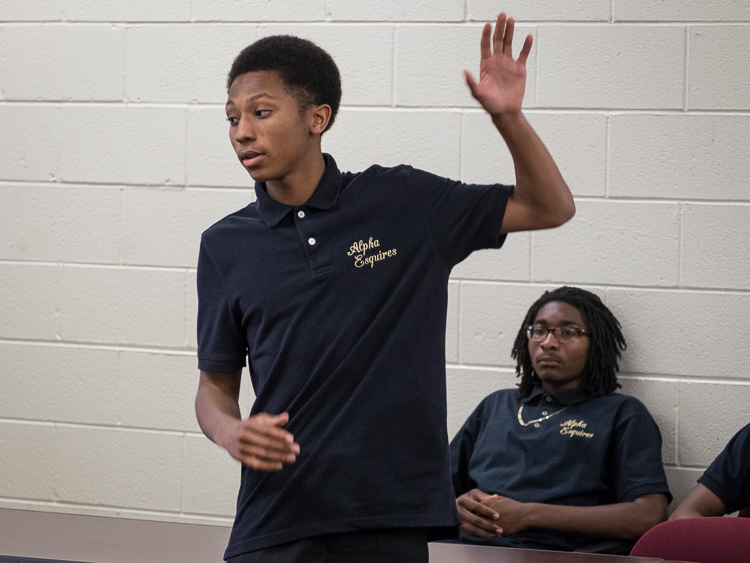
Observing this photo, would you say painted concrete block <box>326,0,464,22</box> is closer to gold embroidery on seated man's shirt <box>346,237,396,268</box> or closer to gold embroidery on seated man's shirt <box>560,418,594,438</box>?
gold embroidery on seated man's shirt <box>560,418,594,438</box>

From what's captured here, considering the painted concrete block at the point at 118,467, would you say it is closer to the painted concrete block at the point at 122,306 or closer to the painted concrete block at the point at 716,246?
the painted concrete block at the point at 122,306

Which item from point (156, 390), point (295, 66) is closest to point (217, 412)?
point (295, 66)

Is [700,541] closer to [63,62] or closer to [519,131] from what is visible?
[519,131]

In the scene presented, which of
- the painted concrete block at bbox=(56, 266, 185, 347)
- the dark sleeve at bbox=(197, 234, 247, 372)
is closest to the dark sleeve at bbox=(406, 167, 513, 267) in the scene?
the dark sleeve at bbox=(197, 234, 247, 372)

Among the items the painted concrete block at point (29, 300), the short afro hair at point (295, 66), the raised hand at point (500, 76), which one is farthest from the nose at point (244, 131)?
the painted concrete block at point (29, 300)

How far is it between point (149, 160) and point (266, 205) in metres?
1.67

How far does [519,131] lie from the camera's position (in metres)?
1.26

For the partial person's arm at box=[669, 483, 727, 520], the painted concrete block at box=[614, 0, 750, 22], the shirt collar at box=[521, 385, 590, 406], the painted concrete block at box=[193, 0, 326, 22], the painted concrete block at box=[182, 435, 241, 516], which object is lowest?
the painted concrete block at box=[182, 435, 241, 516]

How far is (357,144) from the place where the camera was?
9.20ft

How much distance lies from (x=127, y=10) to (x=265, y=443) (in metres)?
2.26

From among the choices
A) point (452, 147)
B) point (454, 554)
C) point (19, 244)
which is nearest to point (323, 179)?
point (454, 554)

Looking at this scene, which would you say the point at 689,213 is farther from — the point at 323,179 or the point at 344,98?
the point at 323,179

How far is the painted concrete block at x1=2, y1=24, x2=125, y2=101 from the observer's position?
294cm

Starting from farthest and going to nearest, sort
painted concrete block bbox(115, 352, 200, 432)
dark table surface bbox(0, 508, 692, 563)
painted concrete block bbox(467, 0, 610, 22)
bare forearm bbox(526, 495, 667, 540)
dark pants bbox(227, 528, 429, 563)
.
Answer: painted concrete block bbox(115, 352, 200, 432) → painted concrete block bbox(467, 0, 610, 22) → bare forearm bbox(526, 495, 667, 540) → dark table surface bbox(0, 508, 692, 563) → dark pants bbox(227, 528, 429, 563)
